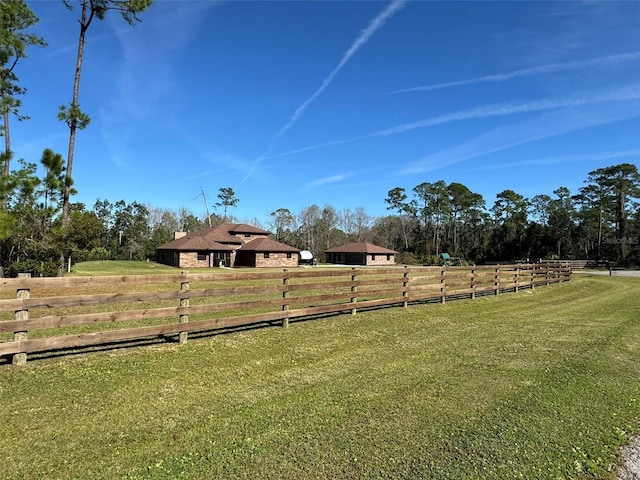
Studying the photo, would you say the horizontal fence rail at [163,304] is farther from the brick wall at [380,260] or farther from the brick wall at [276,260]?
the brick wall at [380,260]

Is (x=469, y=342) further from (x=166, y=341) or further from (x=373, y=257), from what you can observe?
(x=373, y=257)

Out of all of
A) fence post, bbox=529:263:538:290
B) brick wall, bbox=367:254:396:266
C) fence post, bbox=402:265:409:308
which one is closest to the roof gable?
brick wall, bbox=367:254:396:266

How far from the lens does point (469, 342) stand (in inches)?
277

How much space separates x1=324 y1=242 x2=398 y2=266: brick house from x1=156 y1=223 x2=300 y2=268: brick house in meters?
11.6

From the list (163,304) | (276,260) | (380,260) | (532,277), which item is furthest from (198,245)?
(532,277)

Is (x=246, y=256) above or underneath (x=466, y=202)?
underneath

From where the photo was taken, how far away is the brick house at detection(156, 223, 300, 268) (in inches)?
1503

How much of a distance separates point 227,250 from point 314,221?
31873 millimetres

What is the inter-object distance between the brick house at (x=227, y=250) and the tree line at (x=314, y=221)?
298 inches

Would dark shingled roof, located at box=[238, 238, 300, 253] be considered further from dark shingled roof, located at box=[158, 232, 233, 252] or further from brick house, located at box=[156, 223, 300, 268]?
dark shingled roof, located at box=[158, 232, 233, 252]

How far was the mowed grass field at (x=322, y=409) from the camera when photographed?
2.97m

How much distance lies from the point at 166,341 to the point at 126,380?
1602mm

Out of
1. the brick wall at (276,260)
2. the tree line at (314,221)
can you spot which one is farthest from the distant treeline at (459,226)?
the brick wall at (276,260)

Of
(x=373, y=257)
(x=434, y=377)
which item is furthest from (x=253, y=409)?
(x=373, y=257)
